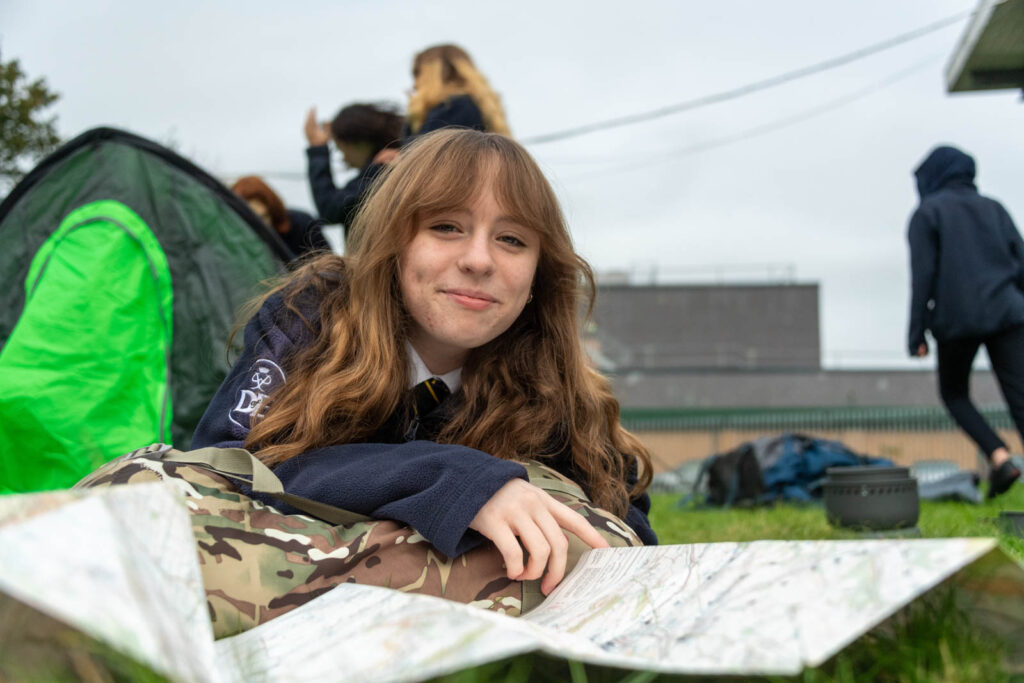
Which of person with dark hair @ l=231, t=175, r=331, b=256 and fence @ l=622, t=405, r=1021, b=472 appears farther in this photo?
fence @ l=622, t=405, r=1021, b=472

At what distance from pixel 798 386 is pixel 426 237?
59.8ft

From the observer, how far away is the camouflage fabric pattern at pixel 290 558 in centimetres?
95

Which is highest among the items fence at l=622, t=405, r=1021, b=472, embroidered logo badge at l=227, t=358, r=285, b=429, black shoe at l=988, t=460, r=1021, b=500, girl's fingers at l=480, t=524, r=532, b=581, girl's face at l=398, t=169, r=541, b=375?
girl's face at l=398, t=169, r=541, b=375

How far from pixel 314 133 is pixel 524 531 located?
101 inches

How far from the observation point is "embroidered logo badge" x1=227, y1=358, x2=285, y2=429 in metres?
1.39

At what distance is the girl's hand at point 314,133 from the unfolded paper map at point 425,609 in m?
2.64

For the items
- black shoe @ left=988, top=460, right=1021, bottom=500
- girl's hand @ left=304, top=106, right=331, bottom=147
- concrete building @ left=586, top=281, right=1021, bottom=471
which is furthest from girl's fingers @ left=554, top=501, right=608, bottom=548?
concrete building @ left=586, top=281, right=1021, bottom=471

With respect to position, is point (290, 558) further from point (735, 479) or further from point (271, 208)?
point (735, 479)

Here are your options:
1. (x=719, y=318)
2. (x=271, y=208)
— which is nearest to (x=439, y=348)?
(x=271, y=208)

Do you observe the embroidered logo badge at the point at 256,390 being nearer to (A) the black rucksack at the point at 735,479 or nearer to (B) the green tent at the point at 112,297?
(B) the green tent at the point at 112,297

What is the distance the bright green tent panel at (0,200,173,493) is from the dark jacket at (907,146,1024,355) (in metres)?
3.12

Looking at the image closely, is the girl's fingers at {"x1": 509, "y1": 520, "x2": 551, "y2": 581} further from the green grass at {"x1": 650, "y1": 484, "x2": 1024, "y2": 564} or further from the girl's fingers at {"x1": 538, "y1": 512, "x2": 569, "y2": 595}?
the green grass at {"x1": 650, "y1": 484, "x2": 1024, "y2": 564}

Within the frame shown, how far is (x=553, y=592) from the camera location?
1.09 meters

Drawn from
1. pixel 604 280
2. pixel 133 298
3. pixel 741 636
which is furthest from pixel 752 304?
pixel 741 636
